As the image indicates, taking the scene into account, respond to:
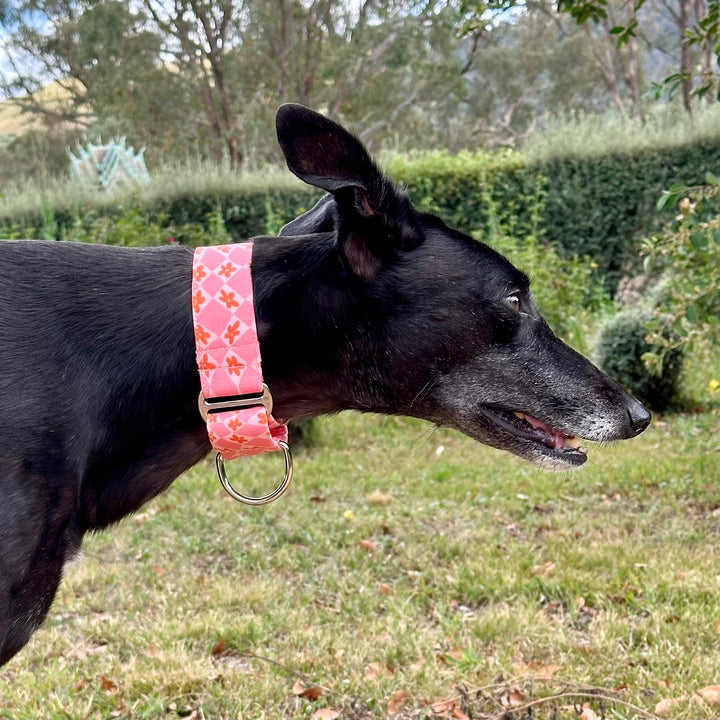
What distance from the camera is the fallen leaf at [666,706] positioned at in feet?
9.30

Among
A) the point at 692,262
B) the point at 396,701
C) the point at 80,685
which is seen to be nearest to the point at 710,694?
the point at 396,701

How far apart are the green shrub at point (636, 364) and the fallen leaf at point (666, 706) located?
5.14 metres

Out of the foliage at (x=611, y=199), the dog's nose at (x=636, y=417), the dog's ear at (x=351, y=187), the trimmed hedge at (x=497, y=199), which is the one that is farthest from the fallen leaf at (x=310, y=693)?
the foliage at (x=611, y=199)

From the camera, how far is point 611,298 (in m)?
11.4

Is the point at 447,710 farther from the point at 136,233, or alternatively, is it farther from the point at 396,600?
the point at 136,233

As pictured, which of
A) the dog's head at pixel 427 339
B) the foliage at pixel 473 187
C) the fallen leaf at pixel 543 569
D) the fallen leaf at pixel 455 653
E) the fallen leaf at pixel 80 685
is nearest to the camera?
the dog's head at pixel 427 339

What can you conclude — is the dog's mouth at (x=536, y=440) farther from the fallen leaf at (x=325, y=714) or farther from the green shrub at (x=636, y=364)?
the green shrub at (x=636, y=364)

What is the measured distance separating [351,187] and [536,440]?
3.11 ft

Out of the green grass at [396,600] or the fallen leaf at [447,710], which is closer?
the fallen leaf at [447,710]

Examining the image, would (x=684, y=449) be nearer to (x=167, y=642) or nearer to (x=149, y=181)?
(x=167, y=642)

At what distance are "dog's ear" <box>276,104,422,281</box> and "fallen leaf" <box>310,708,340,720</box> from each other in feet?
5.51

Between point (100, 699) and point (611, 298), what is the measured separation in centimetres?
973

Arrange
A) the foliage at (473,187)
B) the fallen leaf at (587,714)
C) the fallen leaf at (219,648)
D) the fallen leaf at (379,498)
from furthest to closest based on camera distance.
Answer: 1. the foliage at (473,187)
2. the fallen leaf at (379,498)
3. the fallen leaf at (219,648)
4. the fallen leaf at (587,714)

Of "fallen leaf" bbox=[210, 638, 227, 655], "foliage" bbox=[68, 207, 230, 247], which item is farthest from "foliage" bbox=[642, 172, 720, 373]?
"foliage" bbox=[68, 207, 230, 247]
